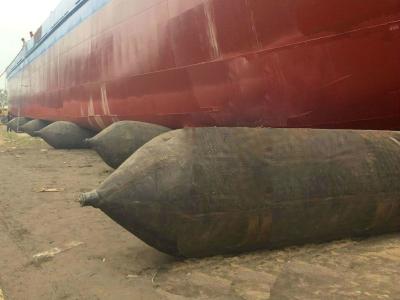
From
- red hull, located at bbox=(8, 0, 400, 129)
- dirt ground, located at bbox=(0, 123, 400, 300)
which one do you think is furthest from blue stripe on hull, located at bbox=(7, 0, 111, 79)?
dirt ground, located at bbox=(0, 123, 400, 300)

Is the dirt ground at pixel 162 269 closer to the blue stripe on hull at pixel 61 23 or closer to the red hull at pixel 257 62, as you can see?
the red hull at pixel 257 62

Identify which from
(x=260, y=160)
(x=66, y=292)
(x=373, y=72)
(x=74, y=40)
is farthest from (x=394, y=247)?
(x=74, y=40)

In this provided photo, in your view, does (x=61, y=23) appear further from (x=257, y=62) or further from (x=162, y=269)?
(x=162, y=269)

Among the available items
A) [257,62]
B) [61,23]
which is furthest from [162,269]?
[61,23]

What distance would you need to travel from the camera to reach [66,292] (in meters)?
2.71

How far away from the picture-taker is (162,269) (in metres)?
3.01

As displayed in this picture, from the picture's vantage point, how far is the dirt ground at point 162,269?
8.58ft

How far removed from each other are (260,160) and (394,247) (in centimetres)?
116

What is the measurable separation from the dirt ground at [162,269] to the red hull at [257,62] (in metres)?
1.37

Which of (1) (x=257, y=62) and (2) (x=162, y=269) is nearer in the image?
(2) (x=162, y=269)

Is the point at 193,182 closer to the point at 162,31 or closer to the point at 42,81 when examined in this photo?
the point at 162,31

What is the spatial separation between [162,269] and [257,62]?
2.65 m

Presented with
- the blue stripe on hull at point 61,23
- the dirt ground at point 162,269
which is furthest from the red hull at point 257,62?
the blue stripe on hull at point 61,23

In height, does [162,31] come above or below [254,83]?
above
